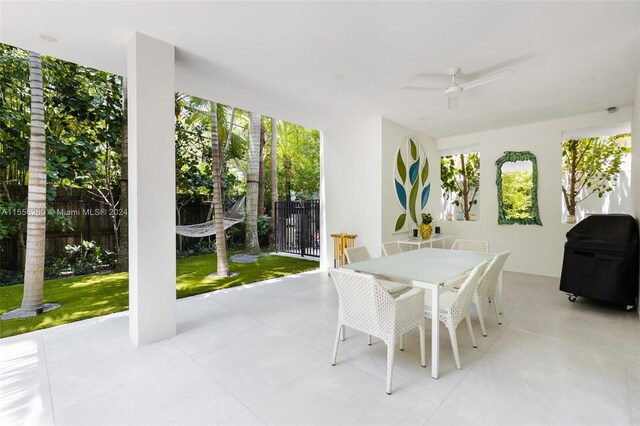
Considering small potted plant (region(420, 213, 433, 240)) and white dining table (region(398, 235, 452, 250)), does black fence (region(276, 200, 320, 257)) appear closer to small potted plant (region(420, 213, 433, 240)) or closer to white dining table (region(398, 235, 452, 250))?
white dining table (region(398, 235, 452, 250))

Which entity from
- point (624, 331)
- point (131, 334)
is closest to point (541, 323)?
point (624, 331)

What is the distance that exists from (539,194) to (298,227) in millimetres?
5163

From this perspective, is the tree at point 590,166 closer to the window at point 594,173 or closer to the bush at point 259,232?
the window at point 594,173

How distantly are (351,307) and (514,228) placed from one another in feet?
16.2

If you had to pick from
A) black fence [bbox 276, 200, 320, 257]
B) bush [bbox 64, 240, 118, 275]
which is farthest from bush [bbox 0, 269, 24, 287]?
black fence [bbox 276, 200, 320, 257]

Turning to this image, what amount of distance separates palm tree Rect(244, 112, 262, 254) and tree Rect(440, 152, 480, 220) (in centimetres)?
444

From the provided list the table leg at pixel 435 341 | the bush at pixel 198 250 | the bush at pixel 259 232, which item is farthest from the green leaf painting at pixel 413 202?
the bush at pixel 198 250

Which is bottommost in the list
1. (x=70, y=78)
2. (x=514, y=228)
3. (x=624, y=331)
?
(x=624, y=331)

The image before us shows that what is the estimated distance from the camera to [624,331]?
2936 mm

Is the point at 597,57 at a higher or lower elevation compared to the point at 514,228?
higher

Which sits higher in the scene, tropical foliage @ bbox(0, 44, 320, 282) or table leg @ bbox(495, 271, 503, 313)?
tropical foliage @ bbox(0, 44, 320, 282)

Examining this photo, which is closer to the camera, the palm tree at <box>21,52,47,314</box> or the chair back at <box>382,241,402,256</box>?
the palm tree at <box>21,52,47,314</box>

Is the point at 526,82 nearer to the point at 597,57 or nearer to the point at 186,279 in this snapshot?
the point at 597,57

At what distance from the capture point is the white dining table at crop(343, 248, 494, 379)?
86.2 inches
